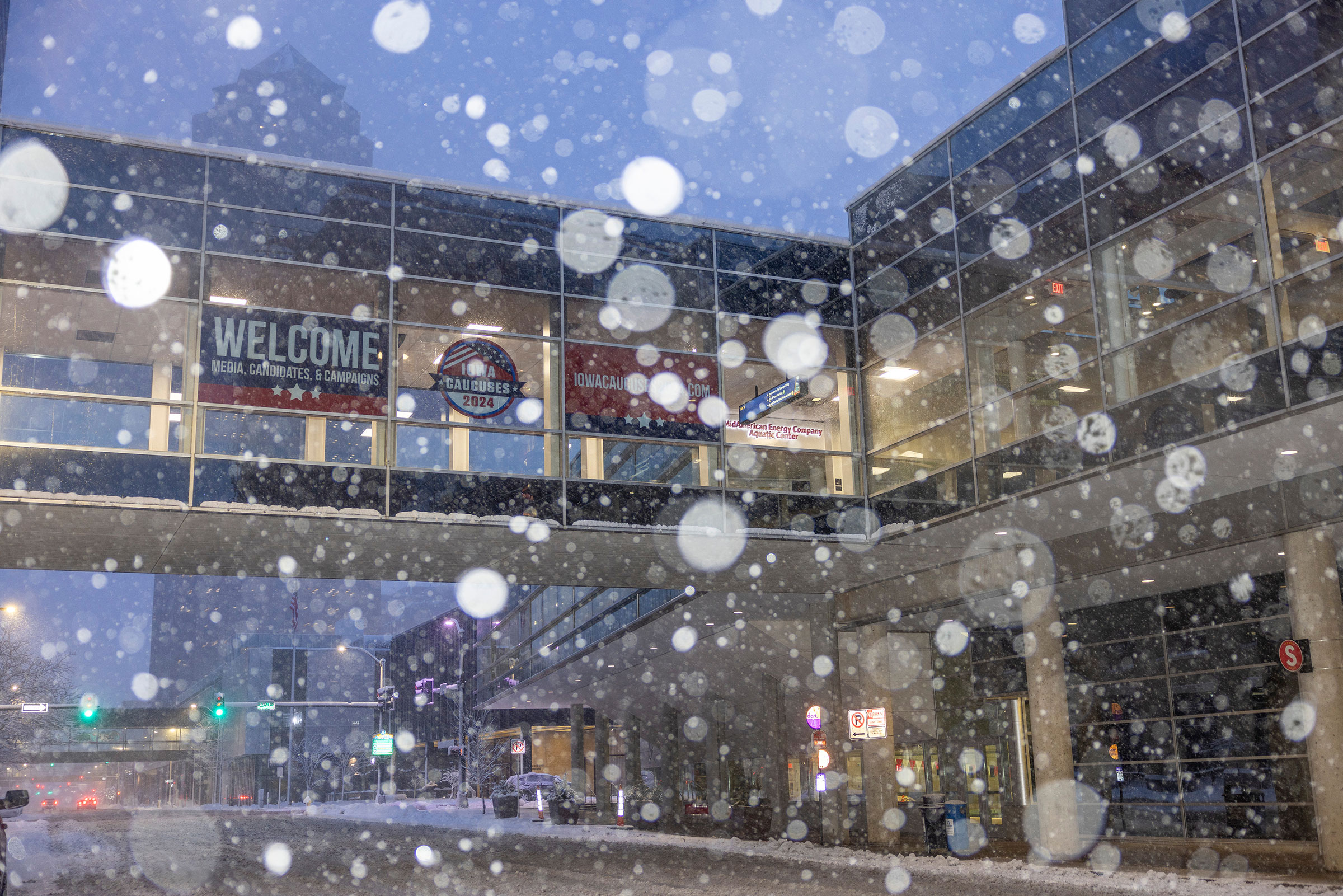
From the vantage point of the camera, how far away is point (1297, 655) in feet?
61.3

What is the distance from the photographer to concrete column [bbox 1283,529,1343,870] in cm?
1764

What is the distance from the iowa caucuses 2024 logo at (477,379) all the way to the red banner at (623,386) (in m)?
1.14

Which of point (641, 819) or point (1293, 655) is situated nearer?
point (1293, 655)

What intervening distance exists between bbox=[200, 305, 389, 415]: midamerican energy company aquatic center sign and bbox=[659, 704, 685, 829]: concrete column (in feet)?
88.0

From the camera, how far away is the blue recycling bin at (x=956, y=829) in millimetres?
24031

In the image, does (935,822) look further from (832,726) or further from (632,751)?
(632,751)

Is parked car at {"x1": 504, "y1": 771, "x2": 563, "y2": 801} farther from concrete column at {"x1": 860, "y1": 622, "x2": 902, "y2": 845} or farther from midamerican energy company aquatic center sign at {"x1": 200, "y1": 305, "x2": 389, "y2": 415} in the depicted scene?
midamerican energy company aquatic center sign at {"x1": 200, "y1": 305, "x2": 389, "y2": 415}

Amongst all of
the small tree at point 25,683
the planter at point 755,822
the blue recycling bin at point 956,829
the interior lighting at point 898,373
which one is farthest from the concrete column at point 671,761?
the small tree at point 25,683

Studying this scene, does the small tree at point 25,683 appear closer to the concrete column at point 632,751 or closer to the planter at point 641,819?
the concrete column at point 632,751

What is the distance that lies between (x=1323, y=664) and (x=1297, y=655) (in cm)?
44

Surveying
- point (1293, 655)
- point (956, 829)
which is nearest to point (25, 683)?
point (956, 829)

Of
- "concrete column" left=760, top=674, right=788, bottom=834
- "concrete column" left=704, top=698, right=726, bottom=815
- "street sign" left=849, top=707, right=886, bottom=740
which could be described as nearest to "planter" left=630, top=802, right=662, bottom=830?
"concrete column" left=704, top=698, right=726, bottom=815

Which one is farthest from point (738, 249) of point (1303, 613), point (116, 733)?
point (116, 733)

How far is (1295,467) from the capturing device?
59.9 ft
